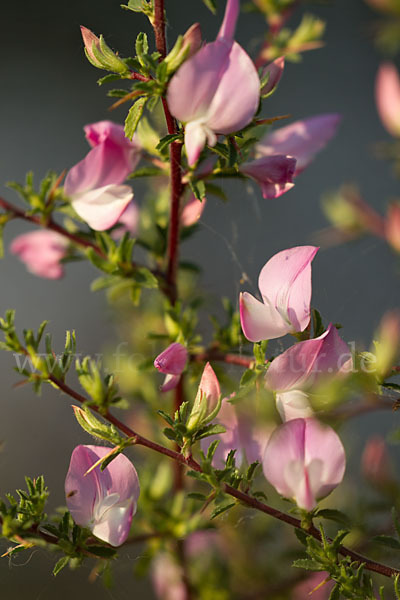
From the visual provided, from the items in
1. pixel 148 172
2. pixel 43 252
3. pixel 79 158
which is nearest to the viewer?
pixel 148 172

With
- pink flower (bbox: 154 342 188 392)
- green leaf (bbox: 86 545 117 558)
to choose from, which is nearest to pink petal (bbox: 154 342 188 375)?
pink flower (bbox: 154 342 188 392)

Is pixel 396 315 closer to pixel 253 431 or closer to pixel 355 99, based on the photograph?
pixel 253 431

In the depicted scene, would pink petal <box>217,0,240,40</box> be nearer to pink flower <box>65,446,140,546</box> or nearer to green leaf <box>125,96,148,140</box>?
green leaf <box>125,96,148,140</box>

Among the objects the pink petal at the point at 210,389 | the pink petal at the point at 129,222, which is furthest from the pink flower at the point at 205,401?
the pink petal at the point at 129,222

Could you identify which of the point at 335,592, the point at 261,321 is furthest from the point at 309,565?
the point at 261,321

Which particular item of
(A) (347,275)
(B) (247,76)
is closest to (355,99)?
(A) (347,275)

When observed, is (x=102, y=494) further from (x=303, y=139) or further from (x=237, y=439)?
(x=303, y=139)
